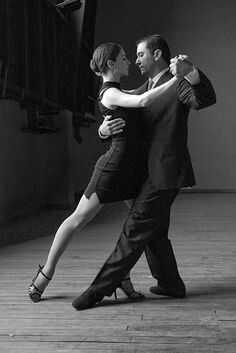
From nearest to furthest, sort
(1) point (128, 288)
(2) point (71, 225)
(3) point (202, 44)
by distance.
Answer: (2) point (71, 225)
(1) point (128, 288)
(3) point (202, 44)

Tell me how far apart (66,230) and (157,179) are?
0.51 metres

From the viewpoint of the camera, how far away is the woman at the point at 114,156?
2518 millimetres

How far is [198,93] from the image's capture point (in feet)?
7.78

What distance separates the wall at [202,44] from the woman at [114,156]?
6.78 metres

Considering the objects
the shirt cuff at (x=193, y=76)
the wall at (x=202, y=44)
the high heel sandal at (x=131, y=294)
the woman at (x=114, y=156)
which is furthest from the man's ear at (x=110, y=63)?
the wall at (x=202, y=44)

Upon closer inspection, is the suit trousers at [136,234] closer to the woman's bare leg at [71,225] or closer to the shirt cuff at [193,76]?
the woman's bare leg at [71,225]

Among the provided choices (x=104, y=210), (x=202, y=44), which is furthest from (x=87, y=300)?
(x=202, y=44)

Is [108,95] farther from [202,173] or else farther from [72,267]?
[202,173]

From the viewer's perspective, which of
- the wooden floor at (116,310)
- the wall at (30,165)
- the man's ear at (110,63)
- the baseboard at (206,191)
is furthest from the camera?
the baseboard at (206,191)

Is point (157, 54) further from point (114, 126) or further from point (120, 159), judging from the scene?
point (120, 159)

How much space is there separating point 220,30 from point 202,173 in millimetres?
2457

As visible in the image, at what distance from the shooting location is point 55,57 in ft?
16.6

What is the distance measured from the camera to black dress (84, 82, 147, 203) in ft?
8.34

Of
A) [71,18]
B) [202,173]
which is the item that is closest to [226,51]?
[202,173]
